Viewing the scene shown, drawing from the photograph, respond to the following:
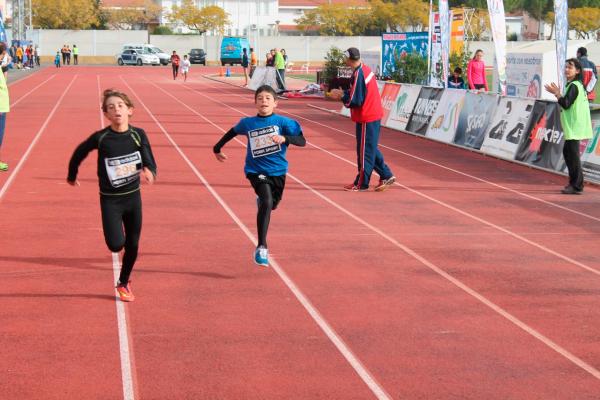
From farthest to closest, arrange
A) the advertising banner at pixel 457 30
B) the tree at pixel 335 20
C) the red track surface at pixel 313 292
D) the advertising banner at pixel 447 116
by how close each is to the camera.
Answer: the tree at pixel 335 20 < the advertising banner at pixel 457 30 < the advertising banner at pixel 447 116 < the red track surface at pixel 313 292

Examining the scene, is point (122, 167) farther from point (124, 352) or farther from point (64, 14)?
point (64, 14)

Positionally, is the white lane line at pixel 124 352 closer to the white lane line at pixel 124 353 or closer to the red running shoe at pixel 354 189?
the white lane line at pixel 124 353

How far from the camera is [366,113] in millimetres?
14562

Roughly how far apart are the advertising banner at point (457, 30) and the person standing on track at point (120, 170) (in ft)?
98.1

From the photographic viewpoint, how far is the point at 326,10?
347 feet

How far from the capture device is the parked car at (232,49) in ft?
273

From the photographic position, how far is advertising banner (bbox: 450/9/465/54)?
121ft

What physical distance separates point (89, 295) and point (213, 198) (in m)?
5.48

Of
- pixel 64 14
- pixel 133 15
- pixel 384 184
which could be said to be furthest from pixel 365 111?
pixel 133 15

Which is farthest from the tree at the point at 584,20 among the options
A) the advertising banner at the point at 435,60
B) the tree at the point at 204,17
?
the advertising banner at the point at 435,60

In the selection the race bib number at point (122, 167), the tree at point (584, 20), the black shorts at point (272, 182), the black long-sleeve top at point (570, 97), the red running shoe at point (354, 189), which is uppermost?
the tree at point (584, 20)

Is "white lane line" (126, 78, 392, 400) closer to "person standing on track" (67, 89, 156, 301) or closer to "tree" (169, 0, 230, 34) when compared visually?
"person standing on track" (67, 89, 156, 301)

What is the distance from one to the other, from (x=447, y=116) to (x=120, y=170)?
15.0m

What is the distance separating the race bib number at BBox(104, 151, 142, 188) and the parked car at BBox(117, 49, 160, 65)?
3104 inches
